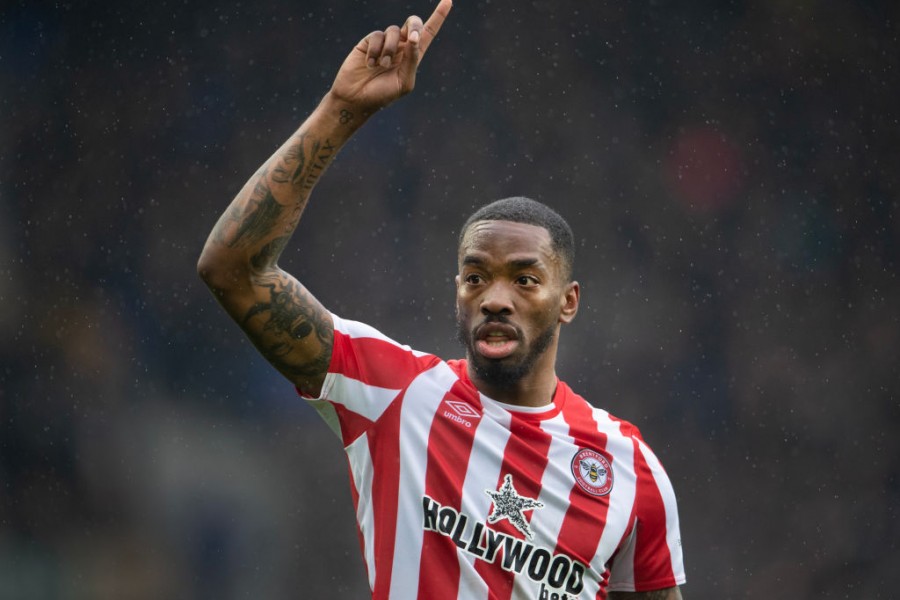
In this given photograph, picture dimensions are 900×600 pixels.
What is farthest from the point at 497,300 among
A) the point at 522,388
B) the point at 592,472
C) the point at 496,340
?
the point at 592,472

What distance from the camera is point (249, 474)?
25.5 feet

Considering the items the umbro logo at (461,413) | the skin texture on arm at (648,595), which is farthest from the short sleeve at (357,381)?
the skin texture on arm at (648,595)

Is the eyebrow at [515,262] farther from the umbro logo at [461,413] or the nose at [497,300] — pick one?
the umbro logo at [461,413]

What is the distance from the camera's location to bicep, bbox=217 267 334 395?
7.86ft

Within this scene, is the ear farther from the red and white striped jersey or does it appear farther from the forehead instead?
the red and white striped jersey

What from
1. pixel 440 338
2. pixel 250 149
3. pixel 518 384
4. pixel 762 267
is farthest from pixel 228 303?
pixel 762 267

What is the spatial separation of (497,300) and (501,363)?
17 centimetres

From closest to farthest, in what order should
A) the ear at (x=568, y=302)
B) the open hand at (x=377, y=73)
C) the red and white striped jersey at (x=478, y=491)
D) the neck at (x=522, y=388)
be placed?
the open hand at (x=377, y=73) → the red and white striped jersey at (x=478, y=491) → the neck at (x=522, y=388) → the ear at (x=568, y=302)

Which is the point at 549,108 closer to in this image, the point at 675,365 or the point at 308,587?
the point at 675,365

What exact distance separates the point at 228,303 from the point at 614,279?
241 inches

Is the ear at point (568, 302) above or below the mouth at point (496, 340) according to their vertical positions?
above

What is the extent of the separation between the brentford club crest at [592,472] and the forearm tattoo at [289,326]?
76cm

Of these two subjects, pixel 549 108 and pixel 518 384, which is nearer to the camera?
pixel 518 384

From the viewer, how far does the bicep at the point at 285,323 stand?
2.40 meters
